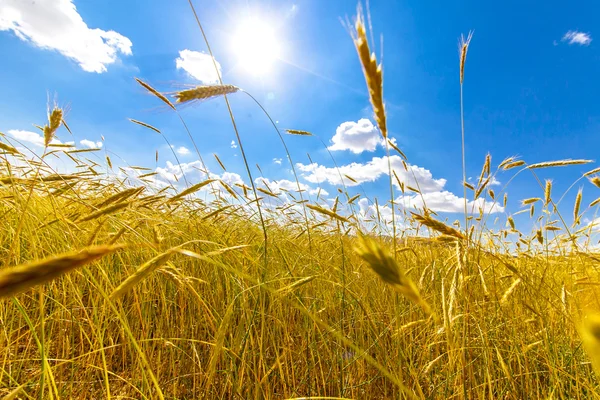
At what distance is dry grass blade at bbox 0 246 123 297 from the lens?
347 mm

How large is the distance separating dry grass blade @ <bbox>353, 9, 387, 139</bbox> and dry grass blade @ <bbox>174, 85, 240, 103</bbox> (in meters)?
0.82

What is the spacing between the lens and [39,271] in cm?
36

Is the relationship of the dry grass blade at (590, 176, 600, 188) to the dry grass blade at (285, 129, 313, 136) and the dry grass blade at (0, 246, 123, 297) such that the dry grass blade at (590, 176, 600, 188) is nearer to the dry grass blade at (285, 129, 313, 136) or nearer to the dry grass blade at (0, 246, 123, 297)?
the dry grass blade at (285, 129, 313, 136)

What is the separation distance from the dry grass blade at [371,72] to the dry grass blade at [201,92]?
0.82 meters

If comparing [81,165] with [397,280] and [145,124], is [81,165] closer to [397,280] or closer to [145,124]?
[145,124]

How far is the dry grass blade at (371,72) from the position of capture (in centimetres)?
78

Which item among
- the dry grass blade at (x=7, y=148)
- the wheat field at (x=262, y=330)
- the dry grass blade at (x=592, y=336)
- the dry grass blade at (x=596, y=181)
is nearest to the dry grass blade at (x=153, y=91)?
the wheat field at (x=262, y=330)

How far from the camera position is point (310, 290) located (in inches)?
85.7

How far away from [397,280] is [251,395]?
1.27 metres

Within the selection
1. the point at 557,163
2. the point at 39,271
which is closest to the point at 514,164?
the point at 557,163

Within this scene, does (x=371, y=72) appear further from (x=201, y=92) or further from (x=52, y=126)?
(x=52, y=126)

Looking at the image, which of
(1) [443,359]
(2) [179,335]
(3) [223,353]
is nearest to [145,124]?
(2) [179,335]

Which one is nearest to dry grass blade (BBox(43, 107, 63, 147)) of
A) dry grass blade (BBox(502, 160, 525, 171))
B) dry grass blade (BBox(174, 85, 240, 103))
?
dry grass blade (BBox(174, 85, 240, 103))

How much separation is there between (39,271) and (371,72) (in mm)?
780
